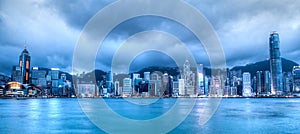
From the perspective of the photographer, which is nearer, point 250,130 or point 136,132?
point 136,132

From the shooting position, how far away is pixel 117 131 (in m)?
25.4

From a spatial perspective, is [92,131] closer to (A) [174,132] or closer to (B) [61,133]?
(B) [61,133]

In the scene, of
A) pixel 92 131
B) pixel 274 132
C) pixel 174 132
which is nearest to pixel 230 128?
pixel 274 132

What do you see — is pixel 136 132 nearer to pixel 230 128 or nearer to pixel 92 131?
pixel 92 131

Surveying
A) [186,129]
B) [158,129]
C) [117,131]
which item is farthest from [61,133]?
[186,129]

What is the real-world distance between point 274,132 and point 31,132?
71.5ft

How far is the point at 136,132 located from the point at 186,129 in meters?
5.11

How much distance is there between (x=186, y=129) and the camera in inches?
1080

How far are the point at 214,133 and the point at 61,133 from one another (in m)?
13.1

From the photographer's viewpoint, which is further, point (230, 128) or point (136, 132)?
point (230, 128)

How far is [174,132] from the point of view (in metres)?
25.8

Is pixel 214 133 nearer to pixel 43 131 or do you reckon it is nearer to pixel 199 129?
pixel 199 129

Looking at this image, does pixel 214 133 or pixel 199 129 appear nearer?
pixel 214 133

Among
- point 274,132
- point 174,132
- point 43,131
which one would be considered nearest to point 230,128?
point 274,132
